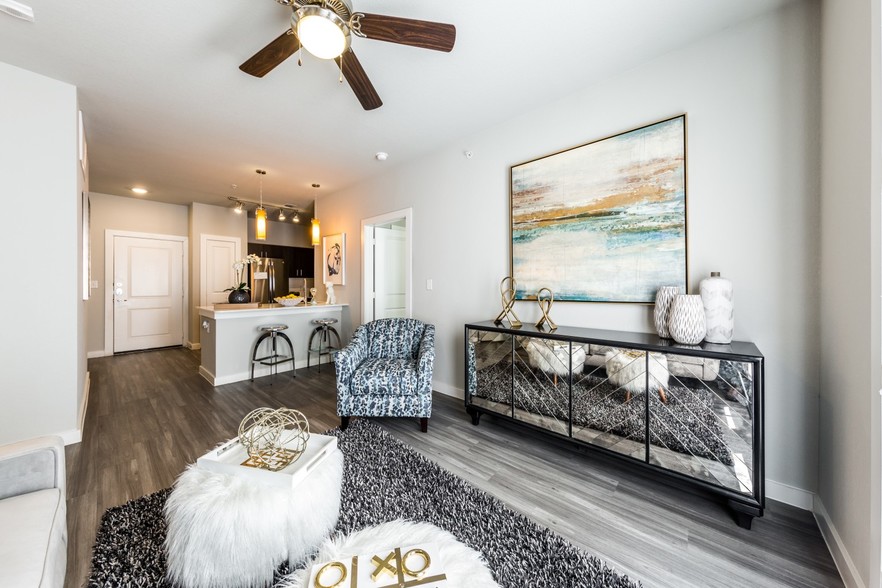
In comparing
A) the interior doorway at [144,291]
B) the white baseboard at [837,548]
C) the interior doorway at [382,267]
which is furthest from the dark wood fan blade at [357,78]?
the interior doorway at [144,291]

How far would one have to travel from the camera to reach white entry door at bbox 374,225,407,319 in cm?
463

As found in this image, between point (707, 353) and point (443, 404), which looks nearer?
point (707, 353)

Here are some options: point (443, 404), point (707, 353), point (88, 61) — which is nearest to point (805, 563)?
point (707, 353)

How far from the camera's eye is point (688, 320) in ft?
5.84

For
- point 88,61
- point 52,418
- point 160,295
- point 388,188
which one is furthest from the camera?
point 160,295

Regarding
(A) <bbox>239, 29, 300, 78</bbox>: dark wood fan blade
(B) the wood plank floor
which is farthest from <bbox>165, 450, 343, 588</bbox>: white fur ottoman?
(A) <bbox>239, 29, 300, 78</bbox>: dark wood fan blade

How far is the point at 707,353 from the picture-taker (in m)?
1.61

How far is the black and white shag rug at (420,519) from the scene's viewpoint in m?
1.28

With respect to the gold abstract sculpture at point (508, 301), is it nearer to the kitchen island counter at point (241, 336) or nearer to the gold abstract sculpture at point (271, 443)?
the gold abstract sculpture at point (271, 443)

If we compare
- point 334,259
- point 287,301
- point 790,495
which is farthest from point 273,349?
point 790,495

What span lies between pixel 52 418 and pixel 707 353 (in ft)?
14.1

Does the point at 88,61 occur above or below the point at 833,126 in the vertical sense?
above

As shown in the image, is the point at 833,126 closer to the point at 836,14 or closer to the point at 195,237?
the point at 836,14

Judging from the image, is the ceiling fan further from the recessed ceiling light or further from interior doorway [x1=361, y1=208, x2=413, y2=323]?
interior doorway [x1=361, y1=208, x2=413, y2=323]
